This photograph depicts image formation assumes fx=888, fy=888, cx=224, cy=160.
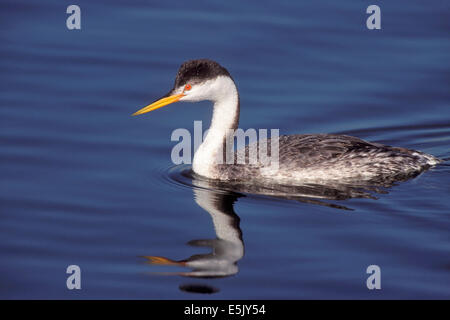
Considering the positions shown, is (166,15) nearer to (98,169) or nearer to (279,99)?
(279,99)

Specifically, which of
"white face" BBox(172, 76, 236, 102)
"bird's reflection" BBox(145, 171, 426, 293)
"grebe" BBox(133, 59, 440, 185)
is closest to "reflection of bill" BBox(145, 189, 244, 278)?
"bird's reflection" BBox(145, 171, 426, 293)

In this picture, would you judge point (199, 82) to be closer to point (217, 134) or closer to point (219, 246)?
point (217, 134)

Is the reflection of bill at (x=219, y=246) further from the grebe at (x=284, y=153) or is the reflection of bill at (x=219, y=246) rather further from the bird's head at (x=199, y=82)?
the bird's head at (x=199, y=82)

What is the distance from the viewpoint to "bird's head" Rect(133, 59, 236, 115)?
11367 mm

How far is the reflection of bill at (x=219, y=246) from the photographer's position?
9.10 meters

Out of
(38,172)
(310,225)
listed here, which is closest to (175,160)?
(38,172)

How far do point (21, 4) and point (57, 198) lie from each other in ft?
24.2

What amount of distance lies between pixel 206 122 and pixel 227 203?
9.22 ft

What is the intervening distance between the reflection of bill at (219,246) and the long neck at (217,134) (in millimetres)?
761

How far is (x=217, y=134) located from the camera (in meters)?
11.9

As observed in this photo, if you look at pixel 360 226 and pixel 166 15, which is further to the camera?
pixel 166 15

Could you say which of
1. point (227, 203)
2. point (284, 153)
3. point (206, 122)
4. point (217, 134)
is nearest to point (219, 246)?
point (227, 203)

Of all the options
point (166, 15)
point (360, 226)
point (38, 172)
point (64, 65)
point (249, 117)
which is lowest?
point (360, 226)

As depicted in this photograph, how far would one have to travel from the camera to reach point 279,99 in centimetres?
1414
